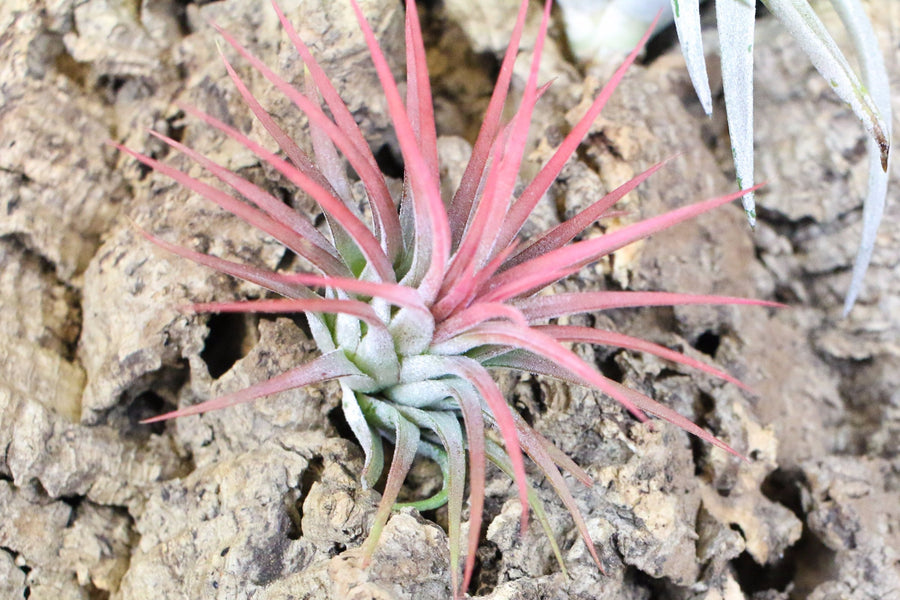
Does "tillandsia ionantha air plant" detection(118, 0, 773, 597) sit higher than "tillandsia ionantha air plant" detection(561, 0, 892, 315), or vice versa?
"tillandsia ionantha air plant" detection(561, 0, 892, 315)

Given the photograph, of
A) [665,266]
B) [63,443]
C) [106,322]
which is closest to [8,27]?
[106,322]

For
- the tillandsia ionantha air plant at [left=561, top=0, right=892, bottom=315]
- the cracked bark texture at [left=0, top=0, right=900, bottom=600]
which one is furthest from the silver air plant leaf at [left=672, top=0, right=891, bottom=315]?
the cracked bark texture at [left=0, top=0, right=900, bottom=600]

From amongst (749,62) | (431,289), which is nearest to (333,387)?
(431,289)

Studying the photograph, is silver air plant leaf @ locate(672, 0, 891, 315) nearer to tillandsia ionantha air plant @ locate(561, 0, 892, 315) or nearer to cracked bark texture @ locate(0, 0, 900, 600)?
tillandsia ionantha air plant @ locate(561, 0, 892, 315)

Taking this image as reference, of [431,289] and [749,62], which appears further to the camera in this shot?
[749,62]

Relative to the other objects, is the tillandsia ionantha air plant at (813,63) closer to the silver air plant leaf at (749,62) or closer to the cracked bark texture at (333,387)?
the silver air plant leaf at (749,62)

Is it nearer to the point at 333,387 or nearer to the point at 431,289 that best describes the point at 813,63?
the point at 431,289

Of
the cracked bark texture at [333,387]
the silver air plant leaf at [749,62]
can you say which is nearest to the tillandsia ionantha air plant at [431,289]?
the cracked bark texture at [333,387]
